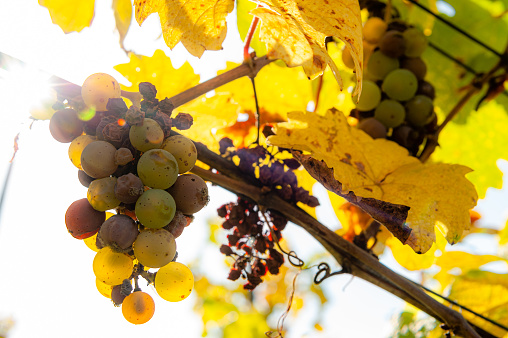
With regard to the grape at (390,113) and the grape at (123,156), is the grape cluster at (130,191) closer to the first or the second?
the grape at (123,156)

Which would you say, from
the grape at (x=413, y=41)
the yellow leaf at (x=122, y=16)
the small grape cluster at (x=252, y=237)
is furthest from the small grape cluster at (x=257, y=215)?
the grape at (x=413, y=41)

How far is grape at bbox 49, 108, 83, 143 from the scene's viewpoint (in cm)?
70

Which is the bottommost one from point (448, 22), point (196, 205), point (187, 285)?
point (187, 285)

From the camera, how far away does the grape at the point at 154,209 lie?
0.61m

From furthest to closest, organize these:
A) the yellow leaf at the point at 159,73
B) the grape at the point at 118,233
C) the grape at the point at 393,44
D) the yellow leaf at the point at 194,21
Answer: the grape at the point at 393,44, the yellow leaf at the point at 159,73, the yellow leaf at the point at 194,21, the grape at the point at 118,233

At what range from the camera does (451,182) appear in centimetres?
96

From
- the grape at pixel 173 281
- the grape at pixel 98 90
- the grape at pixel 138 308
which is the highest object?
the grape at pixel 98 90

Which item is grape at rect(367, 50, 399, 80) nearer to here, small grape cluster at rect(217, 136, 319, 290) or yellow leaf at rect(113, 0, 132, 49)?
small grape cluster at rect(217, 136, 319, 290)

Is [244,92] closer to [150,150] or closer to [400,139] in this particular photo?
[400,139]

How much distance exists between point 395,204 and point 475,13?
1149mm

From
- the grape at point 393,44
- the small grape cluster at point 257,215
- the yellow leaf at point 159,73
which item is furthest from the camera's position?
the grape at point 393,44

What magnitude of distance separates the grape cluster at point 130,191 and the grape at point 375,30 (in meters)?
0.86

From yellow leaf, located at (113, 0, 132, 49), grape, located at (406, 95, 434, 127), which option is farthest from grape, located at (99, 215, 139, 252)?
grape, located at (406, 95, 434, 127)

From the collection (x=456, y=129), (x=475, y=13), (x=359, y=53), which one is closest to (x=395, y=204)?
(x=359, y=53)
